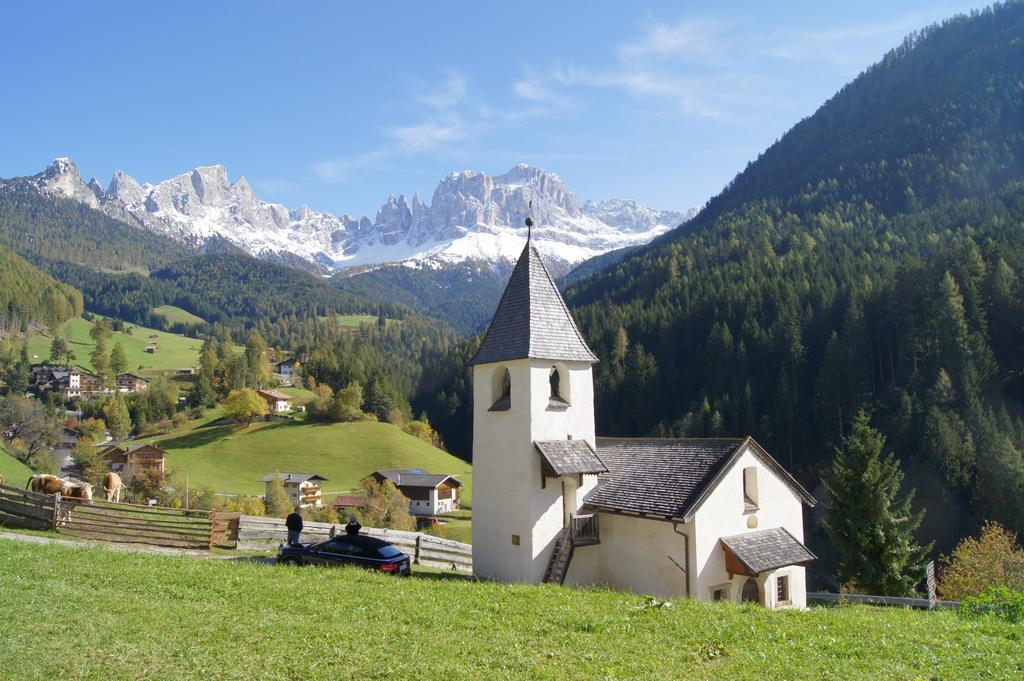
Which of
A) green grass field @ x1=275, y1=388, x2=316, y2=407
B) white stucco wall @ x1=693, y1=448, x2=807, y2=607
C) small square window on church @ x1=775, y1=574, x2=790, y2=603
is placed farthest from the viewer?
green grass field @ x1=275, y1=388, x2=316, y2=407

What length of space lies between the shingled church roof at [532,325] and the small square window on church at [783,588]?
10039 millimetres

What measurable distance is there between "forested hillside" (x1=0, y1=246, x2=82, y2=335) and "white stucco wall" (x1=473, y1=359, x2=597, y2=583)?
179 m

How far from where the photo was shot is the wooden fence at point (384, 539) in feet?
86.6

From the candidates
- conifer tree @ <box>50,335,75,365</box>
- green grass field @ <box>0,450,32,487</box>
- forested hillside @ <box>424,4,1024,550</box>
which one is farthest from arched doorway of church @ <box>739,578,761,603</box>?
conifer tree @ <box>50,335,75,365</box>

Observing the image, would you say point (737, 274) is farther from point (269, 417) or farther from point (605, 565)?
point (605, 565)

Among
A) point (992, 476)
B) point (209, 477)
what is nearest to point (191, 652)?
point (992, 476)

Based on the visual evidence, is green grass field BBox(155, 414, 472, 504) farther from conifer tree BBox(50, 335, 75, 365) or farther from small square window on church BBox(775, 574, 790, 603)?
small square window on church BBox(775, 574, 790, 603)

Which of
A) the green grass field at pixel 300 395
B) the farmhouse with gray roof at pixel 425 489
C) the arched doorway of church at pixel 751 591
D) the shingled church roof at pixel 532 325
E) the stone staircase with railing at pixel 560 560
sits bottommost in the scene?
the farmhouse with gray roof at pixel 425 489

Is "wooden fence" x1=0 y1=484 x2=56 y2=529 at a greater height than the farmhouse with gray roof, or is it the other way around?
"wooden fence" x1=0 y1=484 x2=56 y2=529

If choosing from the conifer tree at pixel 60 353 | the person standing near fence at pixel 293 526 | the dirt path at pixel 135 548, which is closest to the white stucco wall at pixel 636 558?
the person standing near fence at pixel 293 526

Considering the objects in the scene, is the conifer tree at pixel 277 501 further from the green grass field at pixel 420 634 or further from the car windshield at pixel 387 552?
the green grass field at pixel 420 634

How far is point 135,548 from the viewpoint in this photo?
22.4 metres

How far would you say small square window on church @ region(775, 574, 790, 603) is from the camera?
22.6 meters

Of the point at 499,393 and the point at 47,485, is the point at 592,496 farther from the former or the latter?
the point at 47,485
